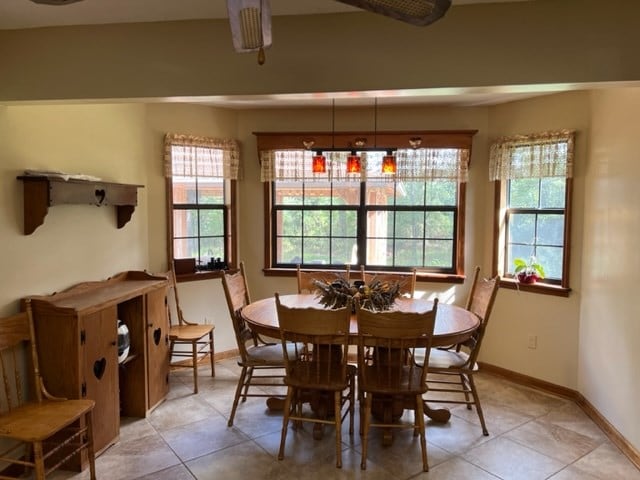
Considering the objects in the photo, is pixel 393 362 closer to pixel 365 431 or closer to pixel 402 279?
pixel 365 431

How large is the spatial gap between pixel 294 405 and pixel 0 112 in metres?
2.45

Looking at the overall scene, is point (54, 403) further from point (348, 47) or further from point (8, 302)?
point (348, 47)

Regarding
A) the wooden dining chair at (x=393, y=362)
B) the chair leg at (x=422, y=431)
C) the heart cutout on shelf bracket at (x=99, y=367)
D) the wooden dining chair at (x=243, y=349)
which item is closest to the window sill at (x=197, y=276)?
the wooden dining chair at (x=243, y=349)

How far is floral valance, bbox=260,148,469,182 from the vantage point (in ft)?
13.3

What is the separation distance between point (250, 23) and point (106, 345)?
6.93 feet

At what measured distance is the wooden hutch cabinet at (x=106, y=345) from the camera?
242 cm

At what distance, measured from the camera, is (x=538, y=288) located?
3.63m

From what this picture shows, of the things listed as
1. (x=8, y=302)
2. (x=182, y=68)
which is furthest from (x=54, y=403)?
(x=182, y=68)

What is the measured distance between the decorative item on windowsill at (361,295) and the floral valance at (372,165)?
4.46 ft

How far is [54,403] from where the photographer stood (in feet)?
7.70

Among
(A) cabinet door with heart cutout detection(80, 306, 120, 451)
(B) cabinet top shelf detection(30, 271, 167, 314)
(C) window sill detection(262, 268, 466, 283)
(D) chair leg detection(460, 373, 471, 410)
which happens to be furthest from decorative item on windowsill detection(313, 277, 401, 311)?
(A) cabinet door with heart cutout detection(80, 306, 120, 451)

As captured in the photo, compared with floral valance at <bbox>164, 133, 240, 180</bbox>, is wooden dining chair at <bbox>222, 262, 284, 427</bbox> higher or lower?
lower

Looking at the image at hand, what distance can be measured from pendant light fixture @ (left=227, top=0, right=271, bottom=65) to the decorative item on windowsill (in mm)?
1691

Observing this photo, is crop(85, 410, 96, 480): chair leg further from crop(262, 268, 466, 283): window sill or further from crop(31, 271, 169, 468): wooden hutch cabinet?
crop(262, 268, 466, 283): window sill
